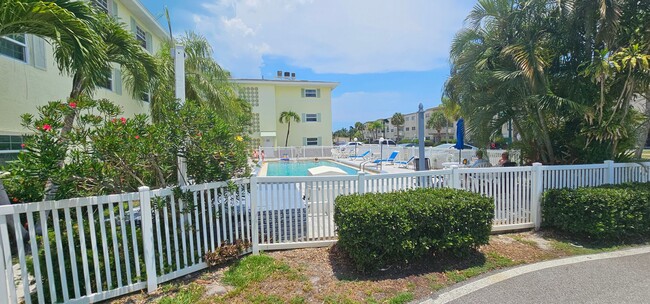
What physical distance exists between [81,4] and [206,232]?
3.72 meters

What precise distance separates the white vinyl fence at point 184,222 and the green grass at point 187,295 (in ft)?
1.01

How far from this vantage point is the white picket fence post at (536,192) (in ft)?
18.5

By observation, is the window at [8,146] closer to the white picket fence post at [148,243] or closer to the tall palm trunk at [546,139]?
the white picket fence post at [148,243]

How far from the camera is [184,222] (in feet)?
13.0

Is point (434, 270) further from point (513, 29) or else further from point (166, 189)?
point (513, 29)

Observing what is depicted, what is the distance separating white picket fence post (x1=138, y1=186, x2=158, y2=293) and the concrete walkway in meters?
3.30

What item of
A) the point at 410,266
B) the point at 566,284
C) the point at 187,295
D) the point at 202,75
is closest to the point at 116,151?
the point at 187,295

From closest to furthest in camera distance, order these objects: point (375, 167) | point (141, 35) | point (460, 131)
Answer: point (460, 131) → point (141, 35) → point (375, 167)

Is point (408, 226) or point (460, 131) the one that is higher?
point (460, 131)

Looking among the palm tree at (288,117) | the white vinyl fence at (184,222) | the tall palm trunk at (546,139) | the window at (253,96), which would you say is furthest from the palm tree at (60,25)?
the palm tree at (288,117)

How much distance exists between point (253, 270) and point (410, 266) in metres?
2.21

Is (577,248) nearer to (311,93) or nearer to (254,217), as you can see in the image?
(254,217)

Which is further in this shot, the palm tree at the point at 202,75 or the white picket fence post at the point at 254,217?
the palm tree at the point at 202,75

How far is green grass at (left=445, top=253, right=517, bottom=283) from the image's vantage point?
3.93 metres
